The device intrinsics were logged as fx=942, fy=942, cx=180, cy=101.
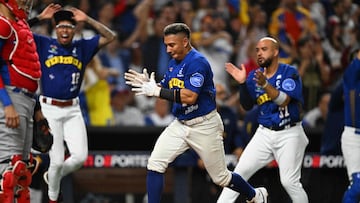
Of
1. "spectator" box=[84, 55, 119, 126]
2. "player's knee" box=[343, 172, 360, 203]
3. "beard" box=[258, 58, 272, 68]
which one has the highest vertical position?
"beard" box=[258, 58, 272, 68]

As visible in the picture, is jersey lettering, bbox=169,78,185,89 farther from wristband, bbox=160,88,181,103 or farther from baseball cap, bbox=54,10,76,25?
baseball cap, bbox=54,10,76,25

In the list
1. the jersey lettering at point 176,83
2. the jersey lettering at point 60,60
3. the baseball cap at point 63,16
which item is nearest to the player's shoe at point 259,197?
the jersey lettering at point 176,83

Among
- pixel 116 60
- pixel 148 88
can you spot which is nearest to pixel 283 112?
pixel 148 88

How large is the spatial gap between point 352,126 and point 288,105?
0.81 metres

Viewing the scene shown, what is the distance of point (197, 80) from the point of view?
30.5 feet

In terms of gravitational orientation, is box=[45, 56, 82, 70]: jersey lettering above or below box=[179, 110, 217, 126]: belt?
above

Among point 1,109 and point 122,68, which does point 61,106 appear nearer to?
point 1,109

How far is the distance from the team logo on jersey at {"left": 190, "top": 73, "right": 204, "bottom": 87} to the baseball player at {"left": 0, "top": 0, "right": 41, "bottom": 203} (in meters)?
1.51

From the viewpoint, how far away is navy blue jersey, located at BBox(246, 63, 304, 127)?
1046cm

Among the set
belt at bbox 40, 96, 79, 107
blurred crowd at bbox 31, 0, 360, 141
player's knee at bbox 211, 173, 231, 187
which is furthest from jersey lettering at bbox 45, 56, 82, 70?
blurred crowd at bbox 31, 0, 360, 141

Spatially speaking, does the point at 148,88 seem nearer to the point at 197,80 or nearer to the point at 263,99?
the point at 197,80

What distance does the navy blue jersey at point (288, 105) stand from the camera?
1046 centimetres

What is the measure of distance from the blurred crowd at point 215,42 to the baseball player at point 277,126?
259 centimetres

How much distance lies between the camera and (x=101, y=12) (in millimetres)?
15430
